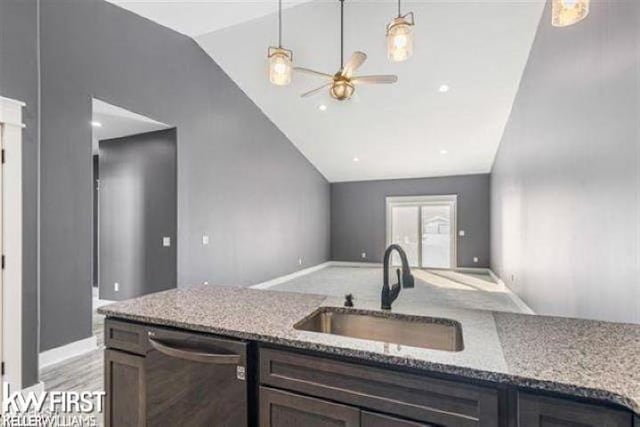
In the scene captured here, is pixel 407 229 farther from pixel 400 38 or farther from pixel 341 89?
pixel 400 38

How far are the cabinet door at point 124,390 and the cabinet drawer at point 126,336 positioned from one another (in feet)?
0.10

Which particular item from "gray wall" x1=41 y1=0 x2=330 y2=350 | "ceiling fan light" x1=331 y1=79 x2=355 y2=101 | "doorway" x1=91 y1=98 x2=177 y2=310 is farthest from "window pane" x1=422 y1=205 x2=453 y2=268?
"doorway" x1=91 y1=98 x2=177 y2=310

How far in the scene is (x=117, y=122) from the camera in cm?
426


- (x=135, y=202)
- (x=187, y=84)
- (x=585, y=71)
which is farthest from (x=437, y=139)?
(x=135, y=202)

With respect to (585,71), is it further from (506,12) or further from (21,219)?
(21,219)

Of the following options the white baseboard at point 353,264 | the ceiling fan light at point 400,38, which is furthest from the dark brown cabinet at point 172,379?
the white baseboard at point 353,264

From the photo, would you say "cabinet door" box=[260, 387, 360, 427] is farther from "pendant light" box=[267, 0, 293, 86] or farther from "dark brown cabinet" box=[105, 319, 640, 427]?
"pendant light" box=[267, 0, 293, 86]

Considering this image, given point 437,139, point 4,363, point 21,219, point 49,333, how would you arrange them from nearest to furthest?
point 4,363
point 21,219
point 49,333
point 437,139

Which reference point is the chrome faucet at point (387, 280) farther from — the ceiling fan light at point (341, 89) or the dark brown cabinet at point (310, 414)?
the ceiling fan light at point (341, 89)

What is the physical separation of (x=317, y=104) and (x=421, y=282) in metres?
4.36

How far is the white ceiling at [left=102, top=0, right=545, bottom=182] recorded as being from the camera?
400 cm

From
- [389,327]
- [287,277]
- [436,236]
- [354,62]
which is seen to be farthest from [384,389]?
[436,236]

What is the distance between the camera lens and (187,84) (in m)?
4.75

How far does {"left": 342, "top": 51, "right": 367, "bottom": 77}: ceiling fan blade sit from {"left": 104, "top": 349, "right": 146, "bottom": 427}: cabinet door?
290 cm
